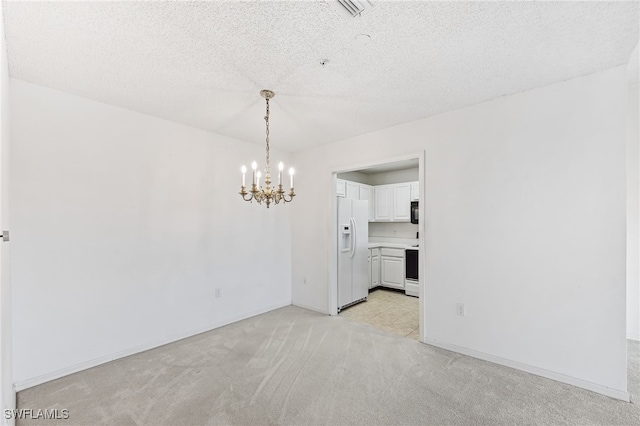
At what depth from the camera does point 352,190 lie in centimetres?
573

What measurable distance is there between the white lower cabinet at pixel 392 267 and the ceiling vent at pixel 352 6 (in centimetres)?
450

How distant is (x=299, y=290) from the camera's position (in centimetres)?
470

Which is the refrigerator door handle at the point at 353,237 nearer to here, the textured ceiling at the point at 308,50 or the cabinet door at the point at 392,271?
the cabinet door at the point at 392,271

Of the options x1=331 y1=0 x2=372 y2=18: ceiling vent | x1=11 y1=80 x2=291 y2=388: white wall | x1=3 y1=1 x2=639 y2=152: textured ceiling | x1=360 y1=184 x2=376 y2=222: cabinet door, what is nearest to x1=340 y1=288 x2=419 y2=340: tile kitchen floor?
x1=11 y1=80 x2=291 y2=388: white wall

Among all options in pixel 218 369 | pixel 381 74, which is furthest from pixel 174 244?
pixel 381 74

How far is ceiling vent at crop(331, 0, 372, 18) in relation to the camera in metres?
1.61

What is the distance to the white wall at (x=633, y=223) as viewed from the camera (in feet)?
10.2

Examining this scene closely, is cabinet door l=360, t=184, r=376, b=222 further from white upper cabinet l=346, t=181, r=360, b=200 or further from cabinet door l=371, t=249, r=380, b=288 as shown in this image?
cabinet door l=371, t=249, r=380, b=288

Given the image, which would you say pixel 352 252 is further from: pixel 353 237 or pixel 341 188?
pixel 341 188

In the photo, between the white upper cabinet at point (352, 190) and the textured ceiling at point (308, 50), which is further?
the white upper cabinet at point (352, 190)

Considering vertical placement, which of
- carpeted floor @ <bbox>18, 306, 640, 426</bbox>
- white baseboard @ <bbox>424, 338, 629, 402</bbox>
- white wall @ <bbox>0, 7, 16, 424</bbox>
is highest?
white wall @ <bbox>0, 7, 16, 424</bbox>

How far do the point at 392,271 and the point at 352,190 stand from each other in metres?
1.74

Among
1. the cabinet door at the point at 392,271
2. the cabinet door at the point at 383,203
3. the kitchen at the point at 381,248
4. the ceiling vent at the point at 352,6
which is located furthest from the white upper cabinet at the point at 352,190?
the ceiling vent at the point at 352,6

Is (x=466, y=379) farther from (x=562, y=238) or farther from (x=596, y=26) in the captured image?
(x=596, y=26)
